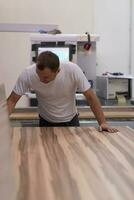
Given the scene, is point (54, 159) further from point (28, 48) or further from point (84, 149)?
point (28, 48)

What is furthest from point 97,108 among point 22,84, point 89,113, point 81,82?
point 89,113

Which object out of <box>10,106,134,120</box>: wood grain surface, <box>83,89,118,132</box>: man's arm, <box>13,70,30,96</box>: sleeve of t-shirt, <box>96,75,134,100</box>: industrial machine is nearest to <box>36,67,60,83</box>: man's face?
<box>13,70,30,96</box>: sleeve of t-shirt

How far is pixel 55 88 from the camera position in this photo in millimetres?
3049

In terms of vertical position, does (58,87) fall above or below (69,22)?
below

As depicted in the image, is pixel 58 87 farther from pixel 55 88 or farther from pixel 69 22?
pixel 69 22

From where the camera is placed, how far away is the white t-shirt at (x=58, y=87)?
9.97ft

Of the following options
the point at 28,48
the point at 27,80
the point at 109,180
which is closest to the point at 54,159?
the point at 109,180

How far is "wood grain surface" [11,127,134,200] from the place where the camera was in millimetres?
1521

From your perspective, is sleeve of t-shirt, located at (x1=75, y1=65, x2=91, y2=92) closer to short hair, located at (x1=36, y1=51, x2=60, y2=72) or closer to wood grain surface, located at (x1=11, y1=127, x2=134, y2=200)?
short hair, located at (x1=36, y1=51, x2=60, y2=72)

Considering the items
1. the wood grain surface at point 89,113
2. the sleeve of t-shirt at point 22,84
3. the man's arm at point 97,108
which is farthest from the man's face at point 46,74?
the wood grain surface at point 89,113

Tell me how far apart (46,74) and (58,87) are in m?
0.24

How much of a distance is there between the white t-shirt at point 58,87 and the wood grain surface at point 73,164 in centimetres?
32

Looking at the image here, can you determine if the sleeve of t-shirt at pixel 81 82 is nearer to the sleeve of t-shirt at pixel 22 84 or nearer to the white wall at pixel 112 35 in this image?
the sleeve of t-shirt at pixel 22 84

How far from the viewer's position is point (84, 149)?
229 cm
